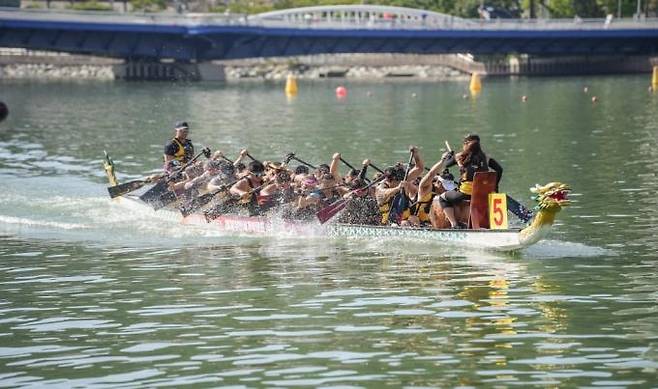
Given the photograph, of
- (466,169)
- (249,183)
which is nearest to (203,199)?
(249,183)

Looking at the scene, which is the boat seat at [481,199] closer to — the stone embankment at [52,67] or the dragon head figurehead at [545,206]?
the dragon head figurehead at [545,206]

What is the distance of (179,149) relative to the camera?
106 feet

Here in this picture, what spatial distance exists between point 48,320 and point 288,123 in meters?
42.2

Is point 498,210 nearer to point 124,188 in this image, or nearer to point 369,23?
point 124,188

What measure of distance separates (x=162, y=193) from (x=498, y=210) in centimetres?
1021

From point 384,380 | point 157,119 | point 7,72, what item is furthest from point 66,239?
point 7,72

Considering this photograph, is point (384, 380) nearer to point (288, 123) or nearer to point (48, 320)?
point (48, 320)

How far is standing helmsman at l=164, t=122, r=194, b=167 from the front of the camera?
32.1m

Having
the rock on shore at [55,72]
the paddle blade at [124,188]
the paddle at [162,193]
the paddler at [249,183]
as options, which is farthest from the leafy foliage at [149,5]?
the paddler at [249,183]

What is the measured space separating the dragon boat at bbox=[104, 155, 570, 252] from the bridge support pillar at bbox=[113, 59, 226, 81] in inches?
3171

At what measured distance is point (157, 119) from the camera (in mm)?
66125

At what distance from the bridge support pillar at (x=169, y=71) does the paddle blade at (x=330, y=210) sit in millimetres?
84242

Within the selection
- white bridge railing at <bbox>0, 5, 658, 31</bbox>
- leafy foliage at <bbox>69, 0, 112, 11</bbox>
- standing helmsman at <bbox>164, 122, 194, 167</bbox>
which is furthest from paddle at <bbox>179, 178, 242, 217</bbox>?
leafy foliage at <bbox>69, 0, 112, 11</bbox>

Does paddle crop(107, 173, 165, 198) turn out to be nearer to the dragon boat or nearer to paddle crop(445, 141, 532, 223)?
the dragon boat
